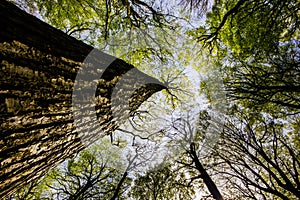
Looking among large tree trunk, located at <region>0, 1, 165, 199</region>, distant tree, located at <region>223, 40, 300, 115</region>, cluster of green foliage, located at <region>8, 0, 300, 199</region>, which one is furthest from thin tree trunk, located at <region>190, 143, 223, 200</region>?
large tree trunk, located at <region>0, 1, 165, 199</region>

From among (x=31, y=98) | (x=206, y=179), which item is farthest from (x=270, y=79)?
(x=31, y=98)

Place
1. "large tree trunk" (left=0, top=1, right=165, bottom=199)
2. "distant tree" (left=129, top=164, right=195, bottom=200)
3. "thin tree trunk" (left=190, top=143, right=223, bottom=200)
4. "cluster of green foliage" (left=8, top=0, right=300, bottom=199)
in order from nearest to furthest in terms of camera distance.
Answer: "large tree trunk" (left=0, top=1, right=165, bottom=199) → "cluster of green foliage" (left=8, top=0, right=300, bottom=199) → "thin tree trunk" (left=190, top=143, right=223, bottom=200) → "distant tree" (left=129, top=164, right=195, bottom=200)

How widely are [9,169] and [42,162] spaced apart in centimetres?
39

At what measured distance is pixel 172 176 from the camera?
991 cm

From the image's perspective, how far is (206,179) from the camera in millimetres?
7895

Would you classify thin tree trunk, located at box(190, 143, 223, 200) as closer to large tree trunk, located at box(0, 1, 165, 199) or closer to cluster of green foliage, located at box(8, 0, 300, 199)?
cluster of green foliage, located at box(8, 0, 300, 199)

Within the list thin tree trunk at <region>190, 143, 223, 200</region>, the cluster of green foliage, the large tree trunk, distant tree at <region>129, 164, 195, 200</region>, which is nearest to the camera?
the large tree trunk

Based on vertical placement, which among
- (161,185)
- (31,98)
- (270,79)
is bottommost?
(161,185)

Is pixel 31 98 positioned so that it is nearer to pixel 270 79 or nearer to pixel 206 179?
pixel 270 79

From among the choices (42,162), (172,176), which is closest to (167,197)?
(172,176)

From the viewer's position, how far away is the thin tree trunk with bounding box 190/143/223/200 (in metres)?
7.32

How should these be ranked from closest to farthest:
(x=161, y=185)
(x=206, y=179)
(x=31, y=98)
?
1. (x=31, y=98)
2. (x=206, y=179)
3. (x=161, y=185)

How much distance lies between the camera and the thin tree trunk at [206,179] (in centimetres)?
732

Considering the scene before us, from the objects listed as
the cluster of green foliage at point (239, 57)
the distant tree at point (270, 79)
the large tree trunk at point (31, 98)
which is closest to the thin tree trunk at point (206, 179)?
the cluster of green foliage at point (239, 57)
